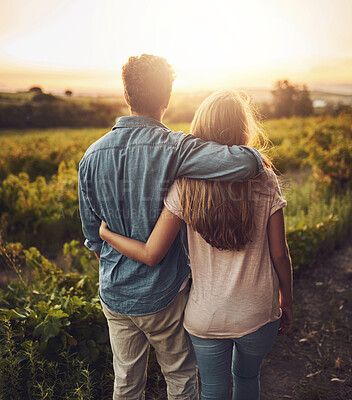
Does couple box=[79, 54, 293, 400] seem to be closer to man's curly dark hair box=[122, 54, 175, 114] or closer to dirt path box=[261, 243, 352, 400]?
man's curly dark hair box=[122, 54, 175, 114]

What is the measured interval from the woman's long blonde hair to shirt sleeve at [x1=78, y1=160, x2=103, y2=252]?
48 cm

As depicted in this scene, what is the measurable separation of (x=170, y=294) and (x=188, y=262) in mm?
182

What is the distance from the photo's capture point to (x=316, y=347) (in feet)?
10.0

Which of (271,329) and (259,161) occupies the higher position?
(259,161)

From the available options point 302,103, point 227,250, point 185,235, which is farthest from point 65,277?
Result: point 302,103

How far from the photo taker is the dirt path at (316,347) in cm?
262

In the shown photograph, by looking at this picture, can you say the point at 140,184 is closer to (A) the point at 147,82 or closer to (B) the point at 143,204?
(B) the point at 143,204

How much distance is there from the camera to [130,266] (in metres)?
1.61

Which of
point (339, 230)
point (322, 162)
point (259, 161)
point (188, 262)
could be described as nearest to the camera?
point (259, 161)

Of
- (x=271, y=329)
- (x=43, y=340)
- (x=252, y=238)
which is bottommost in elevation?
(x=43, y=340)

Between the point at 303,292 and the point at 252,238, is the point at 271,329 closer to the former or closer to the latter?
the point at 252,238

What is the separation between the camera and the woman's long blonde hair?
138 centimetres

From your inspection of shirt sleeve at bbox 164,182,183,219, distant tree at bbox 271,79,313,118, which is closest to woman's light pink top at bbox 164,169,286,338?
shirt sleeve at bbox 164,182,183,219

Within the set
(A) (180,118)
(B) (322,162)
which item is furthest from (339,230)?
(A) (180,118)
